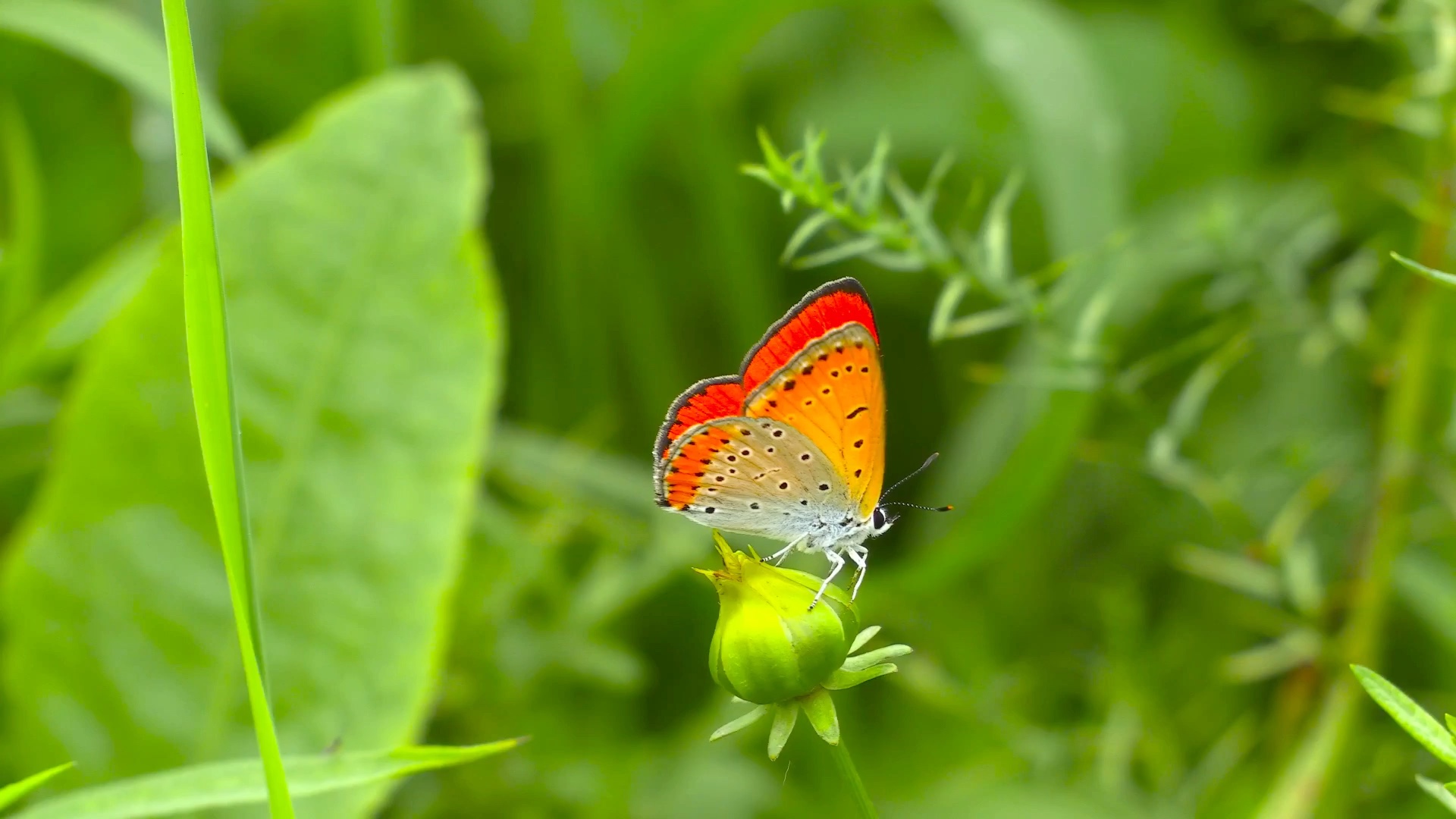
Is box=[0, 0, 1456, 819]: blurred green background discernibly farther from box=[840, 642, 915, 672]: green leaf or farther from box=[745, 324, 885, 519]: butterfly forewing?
box=[840, 642, 915, 672]: green leaf

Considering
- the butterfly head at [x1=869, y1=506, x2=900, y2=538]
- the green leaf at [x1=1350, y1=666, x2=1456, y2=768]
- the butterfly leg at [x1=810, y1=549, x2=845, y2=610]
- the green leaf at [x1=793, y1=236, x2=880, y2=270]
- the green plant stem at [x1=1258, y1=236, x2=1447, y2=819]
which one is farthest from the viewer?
the green plant stem at [x1=1258, y1=236, x2=1447, y2=819]

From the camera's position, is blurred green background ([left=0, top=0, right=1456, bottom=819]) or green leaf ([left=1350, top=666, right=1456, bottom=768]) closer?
green leaf ([left=1350, top=666, right=1456, bottom=768])

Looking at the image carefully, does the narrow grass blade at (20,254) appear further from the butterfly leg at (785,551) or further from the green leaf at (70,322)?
the butterfly leg at (785,551)

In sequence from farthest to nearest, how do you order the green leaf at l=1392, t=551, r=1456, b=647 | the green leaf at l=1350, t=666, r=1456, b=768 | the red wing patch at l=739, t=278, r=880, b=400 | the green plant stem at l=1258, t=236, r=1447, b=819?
the green leaf at l=1392, t=551, r=1456, b=647 → the green plant stem at l=1258, t=236, r=1447, b=819 → the red wing patch at l=739, t=278, r=880, b=400 → the green leaf at l=1350, t=666, r=1456, b=768

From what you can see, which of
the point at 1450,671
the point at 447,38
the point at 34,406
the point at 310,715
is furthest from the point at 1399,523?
the point at 447,38

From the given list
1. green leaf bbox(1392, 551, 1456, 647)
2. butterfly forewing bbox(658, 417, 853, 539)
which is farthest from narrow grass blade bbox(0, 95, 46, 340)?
green leaf bbox(1392, 551, 1456, 647)

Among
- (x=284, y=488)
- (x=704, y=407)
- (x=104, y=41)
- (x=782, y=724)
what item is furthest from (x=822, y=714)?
(x=104, y=41)
